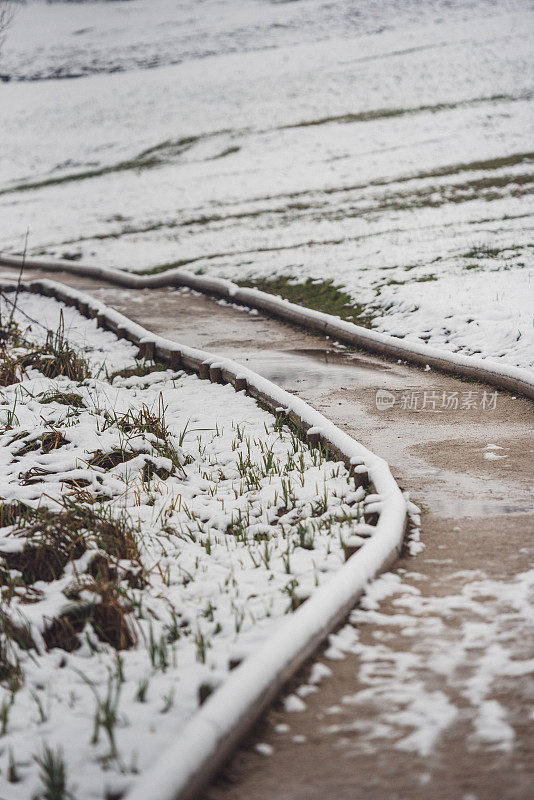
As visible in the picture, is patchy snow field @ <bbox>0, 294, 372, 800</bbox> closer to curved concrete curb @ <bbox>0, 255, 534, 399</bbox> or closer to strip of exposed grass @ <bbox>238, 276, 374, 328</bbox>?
curved concrete curb @ <bbox>0, 255, 534, 399</bbox>

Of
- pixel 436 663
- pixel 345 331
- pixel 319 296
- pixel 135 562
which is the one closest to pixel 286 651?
pixel 436 663

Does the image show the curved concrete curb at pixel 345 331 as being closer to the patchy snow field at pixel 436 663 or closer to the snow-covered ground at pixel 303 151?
the snow-covered ground at pixel 303 151

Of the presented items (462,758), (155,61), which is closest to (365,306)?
(462,758)

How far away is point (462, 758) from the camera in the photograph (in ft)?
9.14

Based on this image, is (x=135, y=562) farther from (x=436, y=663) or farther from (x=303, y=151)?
(x=303, y=151)

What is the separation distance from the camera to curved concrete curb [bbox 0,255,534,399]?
7.35m

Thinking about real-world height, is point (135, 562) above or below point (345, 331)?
below

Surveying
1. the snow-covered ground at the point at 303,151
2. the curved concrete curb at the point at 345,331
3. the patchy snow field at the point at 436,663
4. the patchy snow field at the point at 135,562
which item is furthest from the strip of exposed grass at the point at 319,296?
the patchy snow field at the point at 436,663

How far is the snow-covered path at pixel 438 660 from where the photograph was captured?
277 centimetres

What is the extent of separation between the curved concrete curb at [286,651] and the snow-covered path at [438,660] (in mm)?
105

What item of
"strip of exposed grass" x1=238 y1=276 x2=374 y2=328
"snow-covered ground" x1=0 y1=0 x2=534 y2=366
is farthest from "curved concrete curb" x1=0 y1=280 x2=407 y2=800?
→ "strip of exposed grass" x1=238 y1=276 x2=374 y2=328

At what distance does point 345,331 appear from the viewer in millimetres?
9664

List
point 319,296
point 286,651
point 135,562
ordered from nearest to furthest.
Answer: point 286,651
point 135,562
point 319,296

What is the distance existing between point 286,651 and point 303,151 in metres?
28.2
